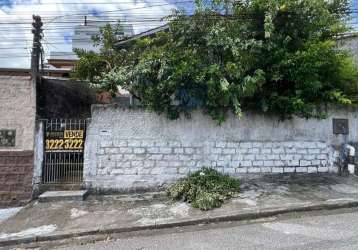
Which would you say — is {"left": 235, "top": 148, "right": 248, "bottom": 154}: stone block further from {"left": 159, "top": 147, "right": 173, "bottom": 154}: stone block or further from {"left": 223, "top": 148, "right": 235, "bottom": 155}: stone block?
{"left": 159, "top": 147, "right": 173, "bottom": 154}: stone block


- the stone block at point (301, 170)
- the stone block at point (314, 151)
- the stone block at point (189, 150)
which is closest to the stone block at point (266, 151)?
→ the stone block at point (301, 170)

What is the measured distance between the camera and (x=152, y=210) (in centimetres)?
723

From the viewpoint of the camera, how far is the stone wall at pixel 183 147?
8641 mm

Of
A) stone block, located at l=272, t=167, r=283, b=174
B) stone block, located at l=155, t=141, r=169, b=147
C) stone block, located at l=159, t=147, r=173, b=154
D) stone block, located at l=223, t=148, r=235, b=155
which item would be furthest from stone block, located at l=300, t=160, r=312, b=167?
stone block, located at l=155, t=141, r=169, b=147

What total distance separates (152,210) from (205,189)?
4.29 feet

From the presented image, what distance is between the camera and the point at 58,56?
76.0 ft

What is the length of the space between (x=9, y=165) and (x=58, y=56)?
15.9 m

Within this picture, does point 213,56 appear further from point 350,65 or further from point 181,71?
point 350,65

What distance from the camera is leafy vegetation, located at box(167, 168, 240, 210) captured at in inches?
285

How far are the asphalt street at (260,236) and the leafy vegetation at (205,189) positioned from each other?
0.88 m

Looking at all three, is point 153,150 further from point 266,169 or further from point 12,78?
point 12,78

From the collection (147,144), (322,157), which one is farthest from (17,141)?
(322,157)

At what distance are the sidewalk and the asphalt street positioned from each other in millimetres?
286

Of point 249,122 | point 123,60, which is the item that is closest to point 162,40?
point 123,60
